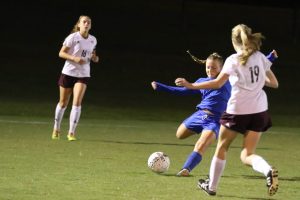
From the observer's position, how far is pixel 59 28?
35406 millimetres

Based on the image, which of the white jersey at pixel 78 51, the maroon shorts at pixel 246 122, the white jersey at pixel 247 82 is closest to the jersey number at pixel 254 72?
the white jersey at pixel 247 82

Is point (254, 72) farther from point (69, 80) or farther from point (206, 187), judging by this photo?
point (69, 80)

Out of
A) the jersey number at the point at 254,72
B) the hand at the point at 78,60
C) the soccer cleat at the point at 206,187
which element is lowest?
the soccer cleat at the point at 206,187

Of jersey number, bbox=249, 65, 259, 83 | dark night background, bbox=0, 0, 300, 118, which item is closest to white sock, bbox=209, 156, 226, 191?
jersey number, bbox=249, 65, 259, 83

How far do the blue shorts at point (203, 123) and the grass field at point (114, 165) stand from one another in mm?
614

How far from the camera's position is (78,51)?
1442 cm

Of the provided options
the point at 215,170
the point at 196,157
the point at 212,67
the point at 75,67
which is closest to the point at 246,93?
the point at 215,170

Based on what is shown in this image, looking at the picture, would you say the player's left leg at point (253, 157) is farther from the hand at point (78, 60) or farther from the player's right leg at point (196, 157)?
the hand at point (78, 60)

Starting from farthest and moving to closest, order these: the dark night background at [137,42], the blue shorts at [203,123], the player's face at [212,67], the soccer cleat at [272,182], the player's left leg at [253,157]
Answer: the dark night background at [137,42] → the blue shorts at [203,123] → the player's face at [212,67] → the player's left leg at [253,157] → the soccer cleat at [272,182]

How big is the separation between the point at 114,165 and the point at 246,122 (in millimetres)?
3287

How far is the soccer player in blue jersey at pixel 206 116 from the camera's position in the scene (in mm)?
10328

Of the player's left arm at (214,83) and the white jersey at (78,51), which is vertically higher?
the player's left arm at (214,83)

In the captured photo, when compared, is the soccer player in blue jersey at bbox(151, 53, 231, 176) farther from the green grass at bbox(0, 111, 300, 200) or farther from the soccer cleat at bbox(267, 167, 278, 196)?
the soccer cleat at bbox(267, 167, 278, 196)

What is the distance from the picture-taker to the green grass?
8.92m
